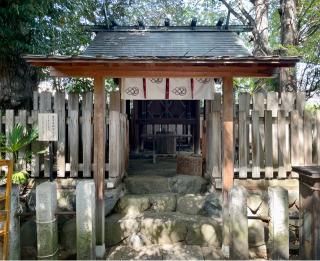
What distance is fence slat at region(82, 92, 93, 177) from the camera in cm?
672

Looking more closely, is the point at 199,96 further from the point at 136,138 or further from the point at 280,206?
the point at 136,138

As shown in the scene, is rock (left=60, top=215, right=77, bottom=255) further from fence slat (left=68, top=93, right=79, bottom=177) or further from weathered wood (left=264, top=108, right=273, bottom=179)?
weathered wood (left=264, top=108, right=273, bottom=179)

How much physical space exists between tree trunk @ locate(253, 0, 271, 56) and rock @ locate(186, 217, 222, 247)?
23.9 ft

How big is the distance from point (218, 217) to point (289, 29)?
690 centimetres

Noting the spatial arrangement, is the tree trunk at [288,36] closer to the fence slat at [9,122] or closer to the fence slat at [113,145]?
the fence slat at [113,145]

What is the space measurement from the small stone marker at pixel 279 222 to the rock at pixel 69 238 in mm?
3900

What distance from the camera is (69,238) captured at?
243 inches

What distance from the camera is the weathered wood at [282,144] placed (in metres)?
6.85

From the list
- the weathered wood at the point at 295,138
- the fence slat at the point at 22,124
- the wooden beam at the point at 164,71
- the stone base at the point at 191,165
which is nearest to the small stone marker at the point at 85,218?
the wooden beam at the point at 164,71

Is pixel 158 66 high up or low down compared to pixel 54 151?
up

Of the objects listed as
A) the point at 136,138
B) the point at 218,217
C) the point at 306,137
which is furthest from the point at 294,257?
the point at 136,138

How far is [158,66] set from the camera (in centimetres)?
580

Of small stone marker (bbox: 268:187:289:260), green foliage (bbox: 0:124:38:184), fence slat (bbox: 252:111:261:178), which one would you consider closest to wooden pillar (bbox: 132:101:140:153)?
green foliage (bbox: 0:124:38:184)

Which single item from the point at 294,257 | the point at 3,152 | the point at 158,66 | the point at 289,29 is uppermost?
the point at 289,29
